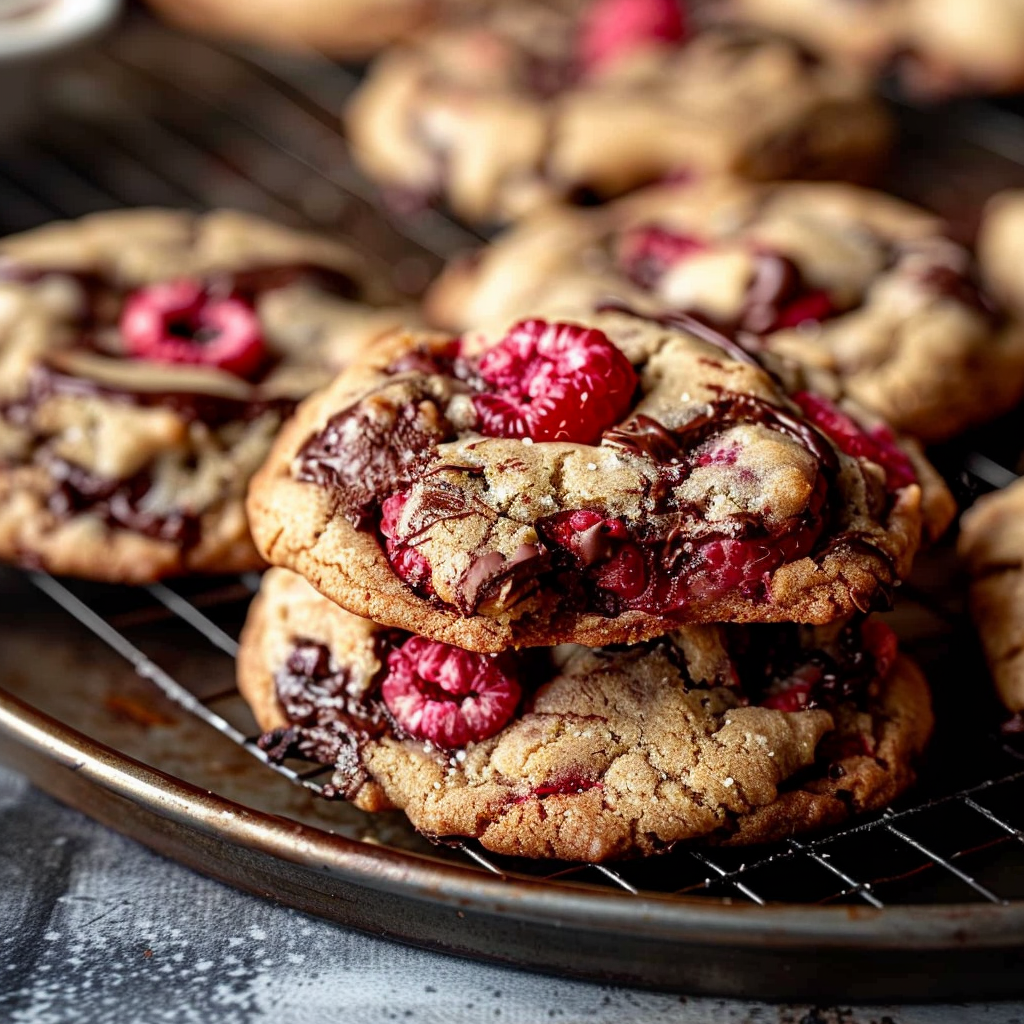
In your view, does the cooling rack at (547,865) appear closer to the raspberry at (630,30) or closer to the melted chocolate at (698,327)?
the melted chocolate at (698,327)

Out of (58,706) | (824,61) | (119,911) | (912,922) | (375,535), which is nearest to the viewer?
(912,922)

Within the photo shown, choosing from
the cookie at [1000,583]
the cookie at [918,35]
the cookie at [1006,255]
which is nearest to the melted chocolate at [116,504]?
the cookie at [1000,583]

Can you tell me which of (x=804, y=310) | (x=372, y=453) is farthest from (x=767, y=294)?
(x=372, y=453)

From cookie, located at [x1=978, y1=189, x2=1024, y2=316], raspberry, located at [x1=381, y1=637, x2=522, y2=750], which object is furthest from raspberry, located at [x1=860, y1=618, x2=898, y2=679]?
cookie, located at [x1=978, y1=189, x2=1024, y2=316]

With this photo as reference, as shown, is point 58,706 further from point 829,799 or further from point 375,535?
point 829,799

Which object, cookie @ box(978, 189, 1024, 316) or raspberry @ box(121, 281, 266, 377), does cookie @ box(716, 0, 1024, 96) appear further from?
raspberry @ box(121, 281, 266, 377)

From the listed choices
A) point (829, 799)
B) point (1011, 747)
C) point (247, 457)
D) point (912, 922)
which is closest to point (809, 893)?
point (829, 799)
